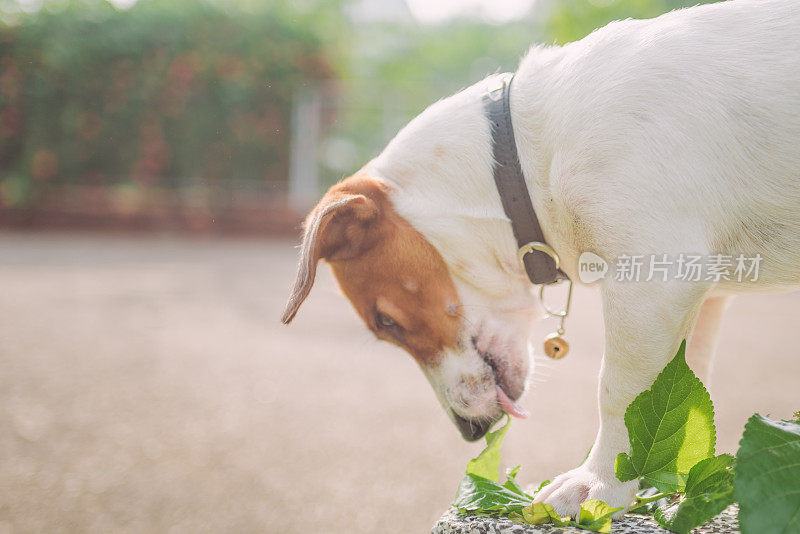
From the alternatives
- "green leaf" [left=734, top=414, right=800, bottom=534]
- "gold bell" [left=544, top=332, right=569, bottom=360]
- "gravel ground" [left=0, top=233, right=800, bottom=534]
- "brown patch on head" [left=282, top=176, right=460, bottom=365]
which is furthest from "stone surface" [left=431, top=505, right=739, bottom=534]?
"gravel ground" [left=0, top=233, right=800, bottom=534]

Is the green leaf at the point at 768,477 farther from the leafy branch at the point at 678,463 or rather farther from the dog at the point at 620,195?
the dog at the point at 620,195

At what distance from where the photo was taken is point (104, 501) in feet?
8.45

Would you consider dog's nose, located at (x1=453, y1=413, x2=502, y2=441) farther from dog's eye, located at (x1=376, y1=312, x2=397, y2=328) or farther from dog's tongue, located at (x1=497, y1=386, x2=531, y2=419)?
dog's eye, located at (x1=376, y1=312, x2=397, y2=328)

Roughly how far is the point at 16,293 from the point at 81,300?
703 mm

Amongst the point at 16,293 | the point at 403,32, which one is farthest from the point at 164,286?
the point at 403,32

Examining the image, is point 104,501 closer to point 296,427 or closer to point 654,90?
point 296,427

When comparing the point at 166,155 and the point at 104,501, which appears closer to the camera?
the point at 104,501

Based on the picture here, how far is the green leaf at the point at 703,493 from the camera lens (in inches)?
50.9

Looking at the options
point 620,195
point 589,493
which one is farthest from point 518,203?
point 589,493

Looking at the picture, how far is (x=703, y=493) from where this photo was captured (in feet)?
4.40

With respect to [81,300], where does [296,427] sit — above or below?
above

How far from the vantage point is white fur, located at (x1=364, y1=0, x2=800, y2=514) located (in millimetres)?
1485

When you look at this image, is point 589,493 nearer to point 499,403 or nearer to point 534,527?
point 534,527

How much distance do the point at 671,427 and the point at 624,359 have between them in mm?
194
